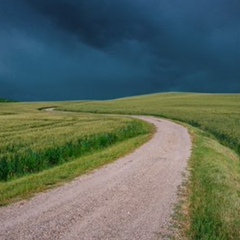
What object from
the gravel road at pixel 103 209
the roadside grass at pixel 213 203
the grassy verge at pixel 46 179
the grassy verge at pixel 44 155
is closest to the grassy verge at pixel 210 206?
the roadside grass at pixel 213 203

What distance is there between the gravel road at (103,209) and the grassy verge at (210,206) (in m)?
0.57

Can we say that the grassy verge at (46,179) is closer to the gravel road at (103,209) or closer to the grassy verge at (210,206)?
the gravel road at (103,209)

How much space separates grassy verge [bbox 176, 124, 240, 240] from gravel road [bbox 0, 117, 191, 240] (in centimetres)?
57

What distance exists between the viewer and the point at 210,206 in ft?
40.7

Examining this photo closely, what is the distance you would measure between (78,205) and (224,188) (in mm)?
6491

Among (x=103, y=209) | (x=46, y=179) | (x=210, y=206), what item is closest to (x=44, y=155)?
(x=46, y=179)

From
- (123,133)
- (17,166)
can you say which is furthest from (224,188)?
(123,133)

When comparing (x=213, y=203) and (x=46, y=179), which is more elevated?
(x=213, y=203)

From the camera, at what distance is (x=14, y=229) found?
984 cm

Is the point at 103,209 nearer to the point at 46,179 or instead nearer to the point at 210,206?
the point at 210,206

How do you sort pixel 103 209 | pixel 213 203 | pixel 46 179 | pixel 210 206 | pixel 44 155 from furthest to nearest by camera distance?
pixel 44 155, pixel 46 179, pixel 213 203, pixel 210 206, pixel 103 209

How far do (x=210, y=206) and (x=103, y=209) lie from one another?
3597mm

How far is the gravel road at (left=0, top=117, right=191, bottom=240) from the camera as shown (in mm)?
9844

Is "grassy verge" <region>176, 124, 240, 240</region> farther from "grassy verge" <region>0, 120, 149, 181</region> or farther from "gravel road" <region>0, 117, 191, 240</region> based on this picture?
"grassy verge" <region>0, 120, 149, 181</region>
